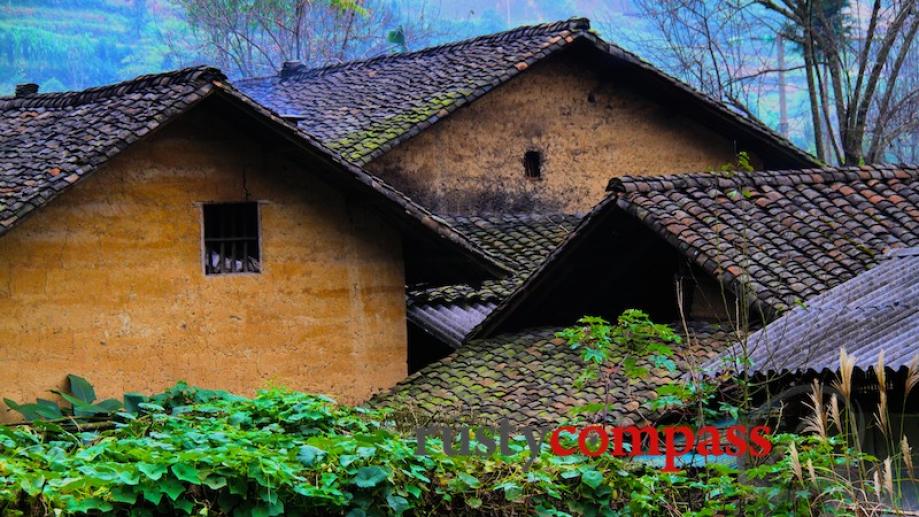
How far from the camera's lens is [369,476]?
19.3 feet

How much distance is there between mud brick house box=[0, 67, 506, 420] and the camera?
1363 centimetres

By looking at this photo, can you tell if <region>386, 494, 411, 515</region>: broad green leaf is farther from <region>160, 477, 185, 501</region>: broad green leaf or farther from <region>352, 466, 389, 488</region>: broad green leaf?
<region>160, 477, 185, 501</region>: broad green leaf

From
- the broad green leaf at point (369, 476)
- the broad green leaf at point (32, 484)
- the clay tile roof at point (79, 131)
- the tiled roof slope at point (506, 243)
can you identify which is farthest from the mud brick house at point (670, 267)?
the broad green leaf at point (32, 484)

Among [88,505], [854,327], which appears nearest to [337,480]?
[88,505]

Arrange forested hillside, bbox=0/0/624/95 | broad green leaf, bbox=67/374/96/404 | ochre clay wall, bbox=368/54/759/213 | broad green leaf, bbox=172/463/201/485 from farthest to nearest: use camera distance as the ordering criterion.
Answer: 1. forested hillside, bbox=0/0/624/95
2. ochre clay wall, bbox=368/54/759/213
3. broad green leaf, bbox=67/374/96/404
4. broad green leaf, bbox=172/463/201/485

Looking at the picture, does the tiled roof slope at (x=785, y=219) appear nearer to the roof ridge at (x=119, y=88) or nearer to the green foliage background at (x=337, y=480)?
the roof ridge at (x=119, y=88)

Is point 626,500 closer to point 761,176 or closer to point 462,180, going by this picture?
point 761,176

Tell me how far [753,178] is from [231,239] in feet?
17.3

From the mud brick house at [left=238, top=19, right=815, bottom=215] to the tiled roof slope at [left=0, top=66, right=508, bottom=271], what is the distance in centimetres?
443

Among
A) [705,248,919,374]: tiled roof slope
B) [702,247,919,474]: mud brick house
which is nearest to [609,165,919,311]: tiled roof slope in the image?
[705,248,919,374]: tiled roof slope

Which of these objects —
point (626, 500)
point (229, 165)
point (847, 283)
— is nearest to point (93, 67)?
point (229, 165)

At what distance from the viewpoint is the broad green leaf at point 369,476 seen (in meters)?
5.84

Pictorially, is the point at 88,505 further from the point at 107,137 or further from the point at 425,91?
the point at 425,91

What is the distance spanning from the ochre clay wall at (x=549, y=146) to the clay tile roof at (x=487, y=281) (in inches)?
20.0
